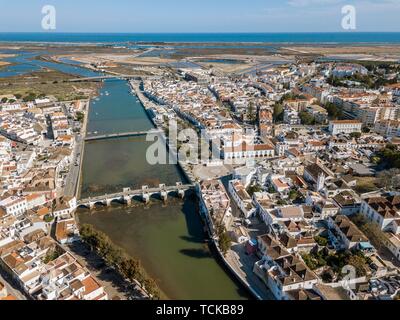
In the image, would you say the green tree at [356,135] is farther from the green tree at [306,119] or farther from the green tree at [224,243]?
the green tree at [224,243]

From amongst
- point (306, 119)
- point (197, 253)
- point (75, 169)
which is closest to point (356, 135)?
point (306, 119)

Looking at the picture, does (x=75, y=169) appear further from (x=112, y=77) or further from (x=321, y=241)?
(x=112, y=77)

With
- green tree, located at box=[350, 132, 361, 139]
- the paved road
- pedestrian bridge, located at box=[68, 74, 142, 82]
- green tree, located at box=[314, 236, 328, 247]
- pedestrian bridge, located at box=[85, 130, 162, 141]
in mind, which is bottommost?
green tree, located at box=[314, 236, 328, 247]

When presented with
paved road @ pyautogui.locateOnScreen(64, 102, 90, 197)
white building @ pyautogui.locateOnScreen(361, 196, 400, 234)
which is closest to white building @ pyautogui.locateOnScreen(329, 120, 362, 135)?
white building @ pyautogui.locateOnScreen(361, 196, 400, 234)

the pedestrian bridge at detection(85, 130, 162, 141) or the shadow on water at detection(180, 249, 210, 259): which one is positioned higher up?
the pedestrian bridge at detection(85, 130, 162, 141)

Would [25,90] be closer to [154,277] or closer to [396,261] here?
[154,277]

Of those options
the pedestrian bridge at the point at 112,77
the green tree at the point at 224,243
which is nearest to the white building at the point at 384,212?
the green tree at the point at 224,243

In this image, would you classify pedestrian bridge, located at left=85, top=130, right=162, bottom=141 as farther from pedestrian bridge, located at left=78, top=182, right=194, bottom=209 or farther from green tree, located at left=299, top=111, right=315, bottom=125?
green tree, located at left=299, top=111, right=315, bottom=125

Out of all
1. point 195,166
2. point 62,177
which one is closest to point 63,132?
point 62,177
